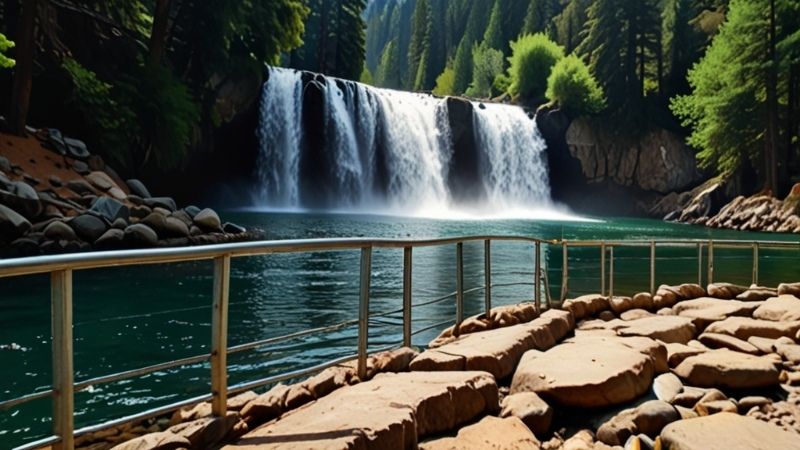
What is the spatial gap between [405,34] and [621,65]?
82765 millimetres

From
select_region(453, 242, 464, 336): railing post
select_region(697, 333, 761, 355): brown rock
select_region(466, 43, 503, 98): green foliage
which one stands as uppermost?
select_region(466, 43, 503, 98): green foliage

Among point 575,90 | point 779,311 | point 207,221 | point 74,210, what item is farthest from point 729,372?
point 575,90

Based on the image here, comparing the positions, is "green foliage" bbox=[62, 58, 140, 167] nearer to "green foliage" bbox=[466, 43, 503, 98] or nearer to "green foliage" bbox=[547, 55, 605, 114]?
"green foliage" bbox=[547, 55, 605, 114]

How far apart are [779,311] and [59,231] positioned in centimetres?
→ 1442

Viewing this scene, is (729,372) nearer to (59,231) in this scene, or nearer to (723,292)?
(723,292)

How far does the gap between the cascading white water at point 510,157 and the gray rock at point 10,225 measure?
→ 1210 inches

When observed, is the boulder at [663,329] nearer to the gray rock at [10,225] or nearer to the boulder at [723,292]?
the boulder at [723,292]

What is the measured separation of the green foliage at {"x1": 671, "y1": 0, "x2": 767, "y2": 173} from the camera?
103 feet

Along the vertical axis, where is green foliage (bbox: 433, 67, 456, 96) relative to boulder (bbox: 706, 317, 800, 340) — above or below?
above

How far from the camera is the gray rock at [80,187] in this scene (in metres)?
16.3

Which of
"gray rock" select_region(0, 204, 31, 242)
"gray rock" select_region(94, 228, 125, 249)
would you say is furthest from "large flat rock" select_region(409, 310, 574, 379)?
"gray rock" select_region(0, 204, 31, 242)

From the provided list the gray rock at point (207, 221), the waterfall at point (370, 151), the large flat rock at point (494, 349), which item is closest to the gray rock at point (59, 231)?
the gray rock at point (207, 221)

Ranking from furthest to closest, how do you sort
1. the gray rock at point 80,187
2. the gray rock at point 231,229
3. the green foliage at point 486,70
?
the green foliage at point 486,70
the gray rock at point 231,229
the gray rock at point 80,187

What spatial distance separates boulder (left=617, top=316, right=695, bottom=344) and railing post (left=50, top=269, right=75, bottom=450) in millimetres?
5347
